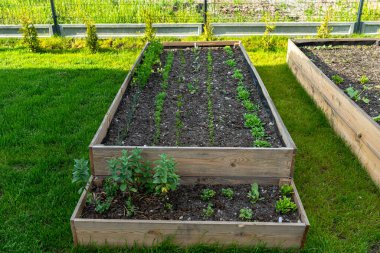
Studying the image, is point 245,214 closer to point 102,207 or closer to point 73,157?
point 102,207

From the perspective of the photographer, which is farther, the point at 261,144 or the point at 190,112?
the point at 190,112

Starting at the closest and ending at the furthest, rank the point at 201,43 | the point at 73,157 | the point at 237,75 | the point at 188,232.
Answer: the point at 188,232, the point at 73,157, the point at 237,75, the point at 201,43

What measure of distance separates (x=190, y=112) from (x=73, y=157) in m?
1.49

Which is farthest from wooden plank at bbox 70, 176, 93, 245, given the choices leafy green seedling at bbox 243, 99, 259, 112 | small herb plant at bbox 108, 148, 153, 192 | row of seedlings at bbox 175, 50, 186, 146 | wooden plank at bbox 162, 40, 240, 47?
wooden plank at bbox 162, 40, 240, 47

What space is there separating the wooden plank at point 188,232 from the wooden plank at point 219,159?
65 centimetres

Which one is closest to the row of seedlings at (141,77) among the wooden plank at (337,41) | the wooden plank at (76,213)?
the wooden plank at (76,213)

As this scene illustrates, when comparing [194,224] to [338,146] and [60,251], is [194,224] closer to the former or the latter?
[60,251]

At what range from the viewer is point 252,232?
2869 mm

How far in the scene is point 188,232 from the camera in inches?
113

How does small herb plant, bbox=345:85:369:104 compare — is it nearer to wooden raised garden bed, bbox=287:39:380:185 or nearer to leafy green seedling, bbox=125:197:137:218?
wooden raised garden bed, bbox=287:39:380:185

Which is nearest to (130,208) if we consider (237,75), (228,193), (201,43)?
(228,193)

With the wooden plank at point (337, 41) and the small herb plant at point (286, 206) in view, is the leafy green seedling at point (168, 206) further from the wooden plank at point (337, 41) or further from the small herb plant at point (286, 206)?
the wooden plank at point (337, 41)

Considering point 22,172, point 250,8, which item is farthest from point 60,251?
point 250,8

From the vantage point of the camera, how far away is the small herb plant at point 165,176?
9.96 ft
